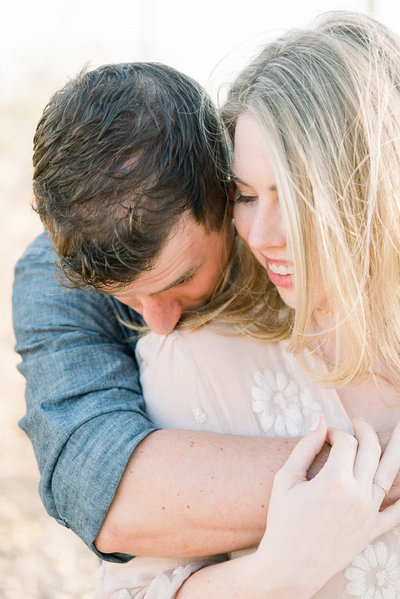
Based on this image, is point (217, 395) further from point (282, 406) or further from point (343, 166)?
point (343, 166)

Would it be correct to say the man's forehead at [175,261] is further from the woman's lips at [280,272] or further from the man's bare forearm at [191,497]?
the man's bare forearm at [191,497]

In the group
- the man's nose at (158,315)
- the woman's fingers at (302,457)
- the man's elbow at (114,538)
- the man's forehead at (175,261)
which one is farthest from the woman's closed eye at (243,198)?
the man's elbow at (114,538)

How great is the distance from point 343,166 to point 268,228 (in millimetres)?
238

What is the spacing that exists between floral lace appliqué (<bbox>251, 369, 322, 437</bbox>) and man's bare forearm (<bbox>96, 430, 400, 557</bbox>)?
0.13 metres

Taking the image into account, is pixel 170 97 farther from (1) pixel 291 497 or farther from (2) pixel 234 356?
(1) pixel 291 497

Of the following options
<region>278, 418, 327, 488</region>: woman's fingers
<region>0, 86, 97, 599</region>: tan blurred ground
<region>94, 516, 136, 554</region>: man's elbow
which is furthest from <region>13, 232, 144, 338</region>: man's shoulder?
<region>0, 86, 97, 599</region>: tan blurred ground

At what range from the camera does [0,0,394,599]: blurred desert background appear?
4480mm

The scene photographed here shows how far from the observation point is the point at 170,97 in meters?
1.95

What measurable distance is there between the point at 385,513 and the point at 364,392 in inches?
15.1

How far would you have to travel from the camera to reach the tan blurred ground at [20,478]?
4.57 metres

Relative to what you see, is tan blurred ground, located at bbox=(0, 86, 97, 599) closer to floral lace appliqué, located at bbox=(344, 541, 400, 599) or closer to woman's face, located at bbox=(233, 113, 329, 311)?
floral lace appliqué, located at bbox=(344, 541, 400, 599)

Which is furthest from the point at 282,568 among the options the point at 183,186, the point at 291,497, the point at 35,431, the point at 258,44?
the point at 258,44

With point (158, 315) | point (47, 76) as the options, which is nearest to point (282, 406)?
point (158, 315)

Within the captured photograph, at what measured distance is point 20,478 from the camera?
541cm
